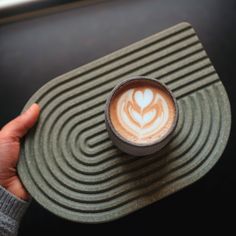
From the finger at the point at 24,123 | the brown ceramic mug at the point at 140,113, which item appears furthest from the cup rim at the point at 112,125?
Answer: the finger at the point at 24,123

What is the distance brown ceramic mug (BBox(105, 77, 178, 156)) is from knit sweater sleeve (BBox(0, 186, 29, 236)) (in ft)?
0.65

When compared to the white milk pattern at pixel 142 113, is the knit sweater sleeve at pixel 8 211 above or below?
below

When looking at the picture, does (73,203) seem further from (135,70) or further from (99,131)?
(135,70)

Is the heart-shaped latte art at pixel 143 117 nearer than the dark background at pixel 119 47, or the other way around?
the heart-shaped latte art at pixel 143 117

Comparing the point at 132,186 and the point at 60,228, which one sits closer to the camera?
the point at 132,186

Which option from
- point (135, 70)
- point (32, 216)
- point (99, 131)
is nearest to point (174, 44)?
point (135, 70)

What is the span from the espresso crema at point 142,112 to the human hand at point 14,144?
0.14m

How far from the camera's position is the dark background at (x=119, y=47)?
0.85 meters

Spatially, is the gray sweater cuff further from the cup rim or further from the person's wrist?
the cup rim

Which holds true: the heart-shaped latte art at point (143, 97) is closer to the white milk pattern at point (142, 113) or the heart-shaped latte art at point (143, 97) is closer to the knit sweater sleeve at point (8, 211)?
the white milk pattern at point (142, 113)

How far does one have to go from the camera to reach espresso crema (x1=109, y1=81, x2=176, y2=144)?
69 centimetres

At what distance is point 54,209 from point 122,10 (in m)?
0.44

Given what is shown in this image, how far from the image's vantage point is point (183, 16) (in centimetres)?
91

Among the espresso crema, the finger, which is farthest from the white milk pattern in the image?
the finger
